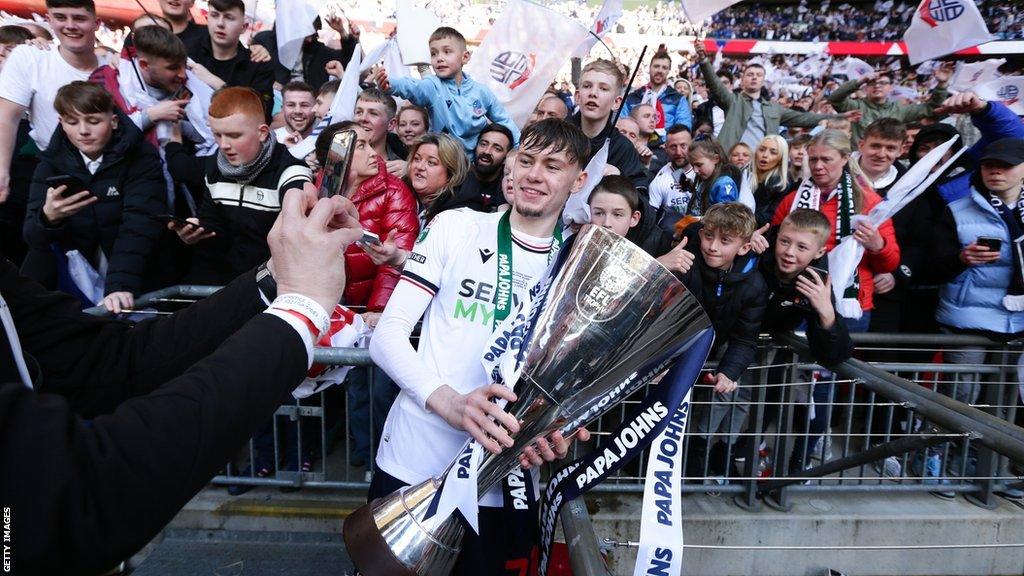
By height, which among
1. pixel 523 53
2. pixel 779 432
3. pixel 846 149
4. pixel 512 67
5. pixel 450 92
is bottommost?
pixel 779 432

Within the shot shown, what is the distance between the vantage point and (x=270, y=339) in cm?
110

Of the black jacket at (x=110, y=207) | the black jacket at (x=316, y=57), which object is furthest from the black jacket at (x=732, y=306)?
the black jacket at (x=316, y=57)

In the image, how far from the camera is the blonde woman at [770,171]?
5.30 m

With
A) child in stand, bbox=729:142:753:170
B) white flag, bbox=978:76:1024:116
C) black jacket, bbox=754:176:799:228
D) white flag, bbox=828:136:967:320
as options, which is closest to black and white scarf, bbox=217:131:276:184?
white flag, bbox=828:136:967:320

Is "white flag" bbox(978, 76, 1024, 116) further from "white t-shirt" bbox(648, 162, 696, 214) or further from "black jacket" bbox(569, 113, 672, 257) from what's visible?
"black jacket" bbox(569, 113, 672, 257)

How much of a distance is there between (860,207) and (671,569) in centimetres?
347

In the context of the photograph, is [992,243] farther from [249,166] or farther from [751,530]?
[249,166]

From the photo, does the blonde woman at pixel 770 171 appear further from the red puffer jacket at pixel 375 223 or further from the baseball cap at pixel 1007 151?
the red puffer jacket at pixel 375 223

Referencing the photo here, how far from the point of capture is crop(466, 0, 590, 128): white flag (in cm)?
511

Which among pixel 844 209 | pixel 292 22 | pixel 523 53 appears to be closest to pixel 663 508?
pixel 844 209

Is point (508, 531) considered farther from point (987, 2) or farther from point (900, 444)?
point (987, 2)

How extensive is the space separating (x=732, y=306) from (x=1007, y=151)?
232 centimetres

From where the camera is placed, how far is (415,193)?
14.1 feet

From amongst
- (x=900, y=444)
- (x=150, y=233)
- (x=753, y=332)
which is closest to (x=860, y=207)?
(x=753, y=332)
